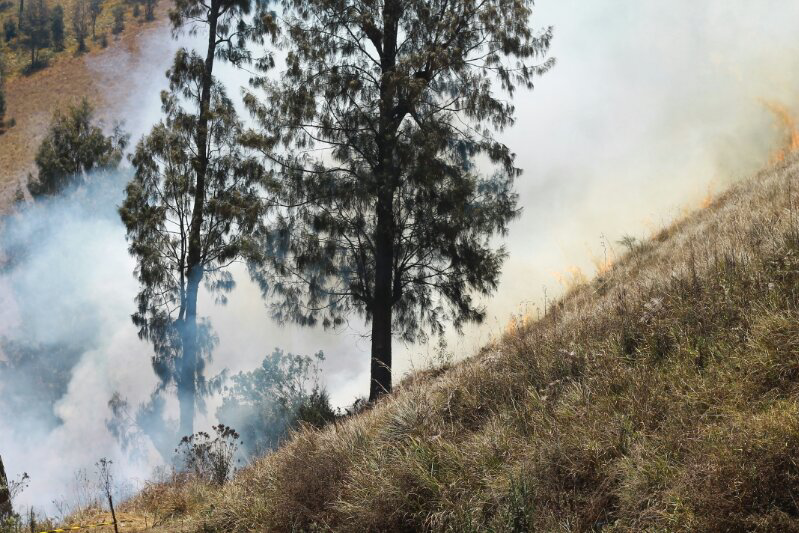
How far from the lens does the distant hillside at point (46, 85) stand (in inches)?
1948

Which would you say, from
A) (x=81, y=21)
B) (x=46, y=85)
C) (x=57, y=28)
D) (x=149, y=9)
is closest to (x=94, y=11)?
(x=81, y=21)

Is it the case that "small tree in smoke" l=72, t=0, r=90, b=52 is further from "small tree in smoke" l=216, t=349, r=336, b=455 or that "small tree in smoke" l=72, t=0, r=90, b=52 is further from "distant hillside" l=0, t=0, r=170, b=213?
"small tree in smoke" l=216, t=349, r=336, b=455

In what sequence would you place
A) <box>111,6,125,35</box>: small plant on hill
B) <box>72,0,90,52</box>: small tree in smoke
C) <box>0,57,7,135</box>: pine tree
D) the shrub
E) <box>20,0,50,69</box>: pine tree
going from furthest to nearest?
<box>111,6,125,35</box>: small plant on hill → <box>72,0,90,52</box>: small tree in smoke → the shrub → <box>20,0,50,69</box>: pine tree → <box>0,57,7,135</box>: pine tree

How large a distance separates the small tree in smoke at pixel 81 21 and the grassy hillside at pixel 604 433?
58.9m

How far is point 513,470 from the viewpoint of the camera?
5281mm

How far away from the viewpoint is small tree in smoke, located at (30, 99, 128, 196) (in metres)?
33.9

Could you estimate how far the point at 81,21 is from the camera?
61531 mm

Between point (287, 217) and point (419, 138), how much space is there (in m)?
3.20

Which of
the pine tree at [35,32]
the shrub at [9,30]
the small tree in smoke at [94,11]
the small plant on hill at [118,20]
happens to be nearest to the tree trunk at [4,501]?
the pine tree at [35,32]

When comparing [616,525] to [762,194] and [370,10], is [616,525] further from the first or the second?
[370,10]

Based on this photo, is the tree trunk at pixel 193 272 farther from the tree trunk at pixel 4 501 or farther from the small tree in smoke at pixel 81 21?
the small tree in smoke at pixel 81 21

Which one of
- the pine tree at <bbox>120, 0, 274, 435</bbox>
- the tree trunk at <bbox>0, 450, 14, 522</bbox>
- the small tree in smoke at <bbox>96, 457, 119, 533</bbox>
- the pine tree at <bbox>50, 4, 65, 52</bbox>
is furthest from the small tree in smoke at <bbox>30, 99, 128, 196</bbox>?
the tree trunk at <bbox>0, 450, 14, 522</bbox>

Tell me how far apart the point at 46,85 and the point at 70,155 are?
79.5 ft

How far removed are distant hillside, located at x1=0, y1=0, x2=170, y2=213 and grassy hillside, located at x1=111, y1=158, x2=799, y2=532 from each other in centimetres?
4552
